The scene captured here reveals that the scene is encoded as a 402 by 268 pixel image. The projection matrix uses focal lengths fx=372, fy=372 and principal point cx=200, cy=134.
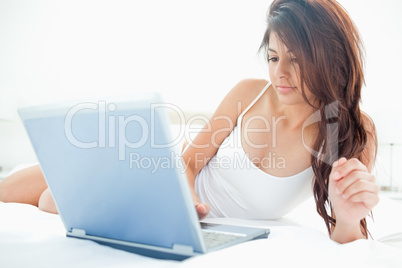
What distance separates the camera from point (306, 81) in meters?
1.09

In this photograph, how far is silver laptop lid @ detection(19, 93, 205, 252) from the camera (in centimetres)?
55

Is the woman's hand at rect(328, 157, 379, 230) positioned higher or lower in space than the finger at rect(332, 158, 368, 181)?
lower

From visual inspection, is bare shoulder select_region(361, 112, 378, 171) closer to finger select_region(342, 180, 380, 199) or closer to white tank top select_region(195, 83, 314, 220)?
white tank top select_region(195, 83, 314, 220)

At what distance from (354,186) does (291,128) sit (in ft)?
1.58

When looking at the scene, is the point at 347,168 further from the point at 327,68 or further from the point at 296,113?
the point at 296,113

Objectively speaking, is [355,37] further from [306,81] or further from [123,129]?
[123,129]

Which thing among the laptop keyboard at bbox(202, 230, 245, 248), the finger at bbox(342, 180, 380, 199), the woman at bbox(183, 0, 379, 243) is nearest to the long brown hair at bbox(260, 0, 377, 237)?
the woman at bbox(183, 0, 379, 243)

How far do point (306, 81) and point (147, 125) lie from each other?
2.24ft

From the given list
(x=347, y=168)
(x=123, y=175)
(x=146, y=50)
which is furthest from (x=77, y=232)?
(x=146, y=50)

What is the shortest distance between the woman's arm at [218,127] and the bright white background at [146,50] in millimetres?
1261

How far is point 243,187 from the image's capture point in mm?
1218

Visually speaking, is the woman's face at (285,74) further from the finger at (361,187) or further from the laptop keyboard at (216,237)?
the laptop keyboard at (216,237)

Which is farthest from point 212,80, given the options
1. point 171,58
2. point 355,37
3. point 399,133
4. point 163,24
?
point 355,37

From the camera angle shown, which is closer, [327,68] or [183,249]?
[183,249]
